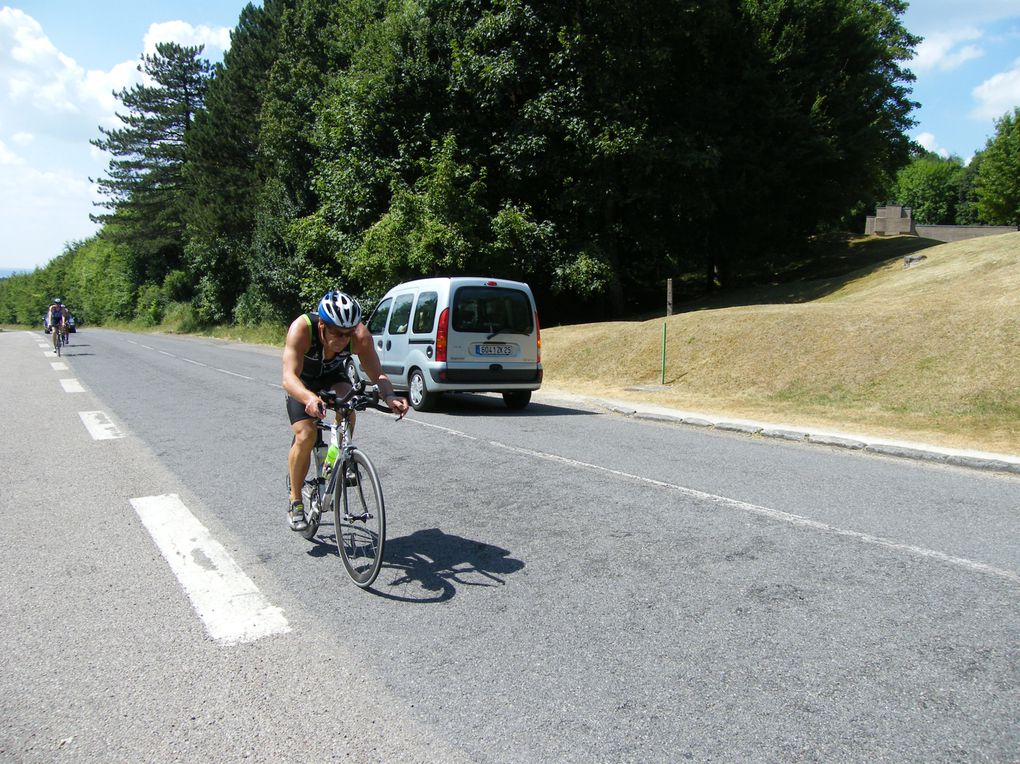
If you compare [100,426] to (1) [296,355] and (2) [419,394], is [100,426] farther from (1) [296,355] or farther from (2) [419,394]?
(1) [296,355]

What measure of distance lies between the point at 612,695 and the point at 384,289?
77.0 ft

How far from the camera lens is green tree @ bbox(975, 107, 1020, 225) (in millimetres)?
45938

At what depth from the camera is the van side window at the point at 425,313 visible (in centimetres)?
1191

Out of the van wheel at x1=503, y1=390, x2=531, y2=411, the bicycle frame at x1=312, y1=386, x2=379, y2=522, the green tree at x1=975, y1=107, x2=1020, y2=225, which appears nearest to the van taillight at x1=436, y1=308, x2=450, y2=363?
the van wheel at x1=503, y1=390, x2=531, y2=411

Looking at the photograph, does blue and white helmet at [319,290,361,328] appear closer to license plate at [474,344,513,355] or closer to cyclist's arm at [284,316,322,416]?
cyclist's arm at [284,316,322,416]

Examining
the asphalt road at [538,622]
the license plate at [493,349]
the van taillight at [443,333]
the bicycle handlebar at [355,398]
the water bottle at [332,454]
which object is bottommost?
the asphalt road at [538,622]

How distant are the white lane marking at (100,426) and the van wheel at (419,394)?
4.42m

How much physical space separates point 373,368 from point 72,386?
1334cm

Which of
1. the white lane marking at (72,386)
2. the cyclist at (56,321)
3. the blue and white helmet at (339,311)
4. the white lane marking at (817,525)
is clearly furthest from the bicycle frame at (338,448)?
the cyclist at (56,321)

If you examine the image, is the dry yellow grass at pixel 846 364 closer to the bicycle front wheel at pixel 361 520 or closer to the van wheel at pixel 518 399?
the van wheel at pixel 518 399

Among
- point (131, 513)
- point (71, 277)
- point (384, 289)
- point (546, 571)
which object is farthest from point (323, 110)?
point (71, 277)

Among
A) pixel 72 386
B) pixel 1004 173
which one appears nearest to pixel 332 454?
pixel 72 386

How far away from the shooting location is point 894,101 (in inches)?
1542

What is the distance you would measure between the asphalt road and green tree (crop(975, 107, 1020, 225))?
49280mm
